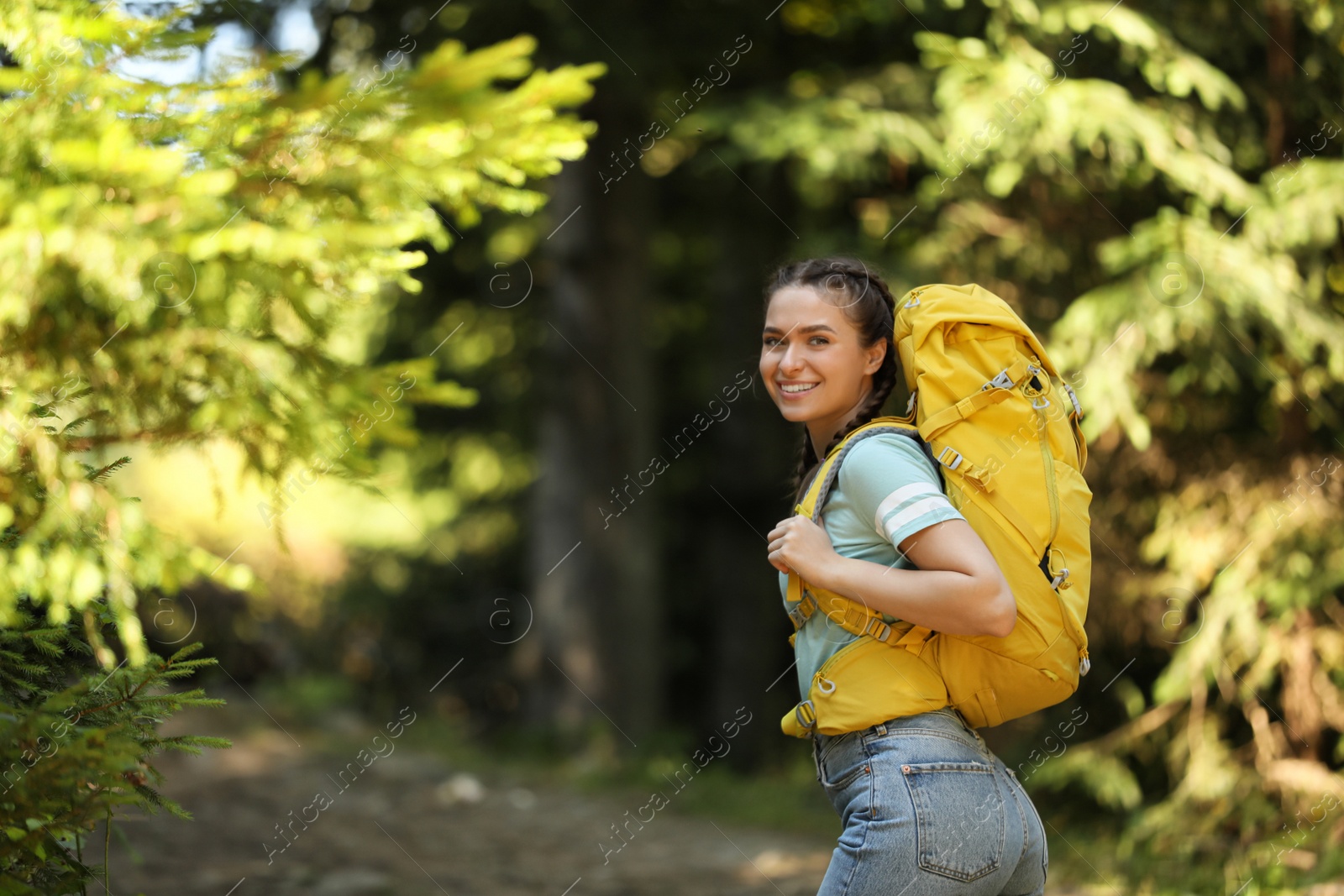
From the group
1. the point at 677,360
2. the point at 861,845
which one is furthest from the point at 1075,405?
the point at 677,360

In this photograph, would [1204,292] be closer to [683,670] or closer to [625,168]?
[625,168]

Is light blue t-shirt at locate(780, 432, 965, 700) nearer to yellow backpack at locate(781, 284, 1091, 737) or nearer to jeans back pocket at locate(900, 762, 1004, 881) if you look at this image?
yellow backpack at locate(781, 284, 1091, 737)

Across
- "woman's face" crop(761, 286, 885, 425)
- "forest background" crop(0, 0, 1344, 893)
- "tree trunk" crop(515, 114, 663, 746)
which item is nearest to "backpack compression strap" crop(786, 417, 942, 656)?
"woman's face" crop(761, 286, 885, 425)

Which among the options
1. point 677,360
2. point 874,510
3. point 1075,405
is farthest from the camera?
point 677,360

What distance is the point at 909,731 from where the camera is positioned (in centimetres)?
197

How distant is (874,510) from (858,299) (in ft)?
1.84

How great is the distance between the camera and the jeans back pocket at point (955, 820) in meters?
1.88

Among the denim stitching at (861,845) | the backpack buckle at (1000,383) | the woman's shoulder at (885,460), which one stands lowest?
the denim stitching at (861,845)

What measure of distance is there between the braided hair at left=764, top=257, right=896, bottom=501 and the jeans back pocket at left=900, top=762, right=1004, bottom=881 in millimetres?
697

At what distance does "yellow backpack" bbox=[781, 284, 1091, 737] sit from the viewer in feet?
6.45

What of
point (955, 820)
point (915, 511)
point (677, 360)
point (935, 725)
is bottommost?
point (677, 360)

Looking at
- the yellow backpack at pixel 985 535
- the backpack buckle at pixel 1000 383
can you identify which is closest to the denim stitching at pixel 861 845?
the yellow backpack at pixel 985 535

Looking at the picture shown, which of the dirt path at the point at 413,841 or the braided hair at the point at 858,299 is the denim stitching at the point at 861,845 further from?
the dirt path at the point at 413,841

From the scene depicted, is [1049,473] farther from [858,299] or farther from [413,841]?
[413,841]
